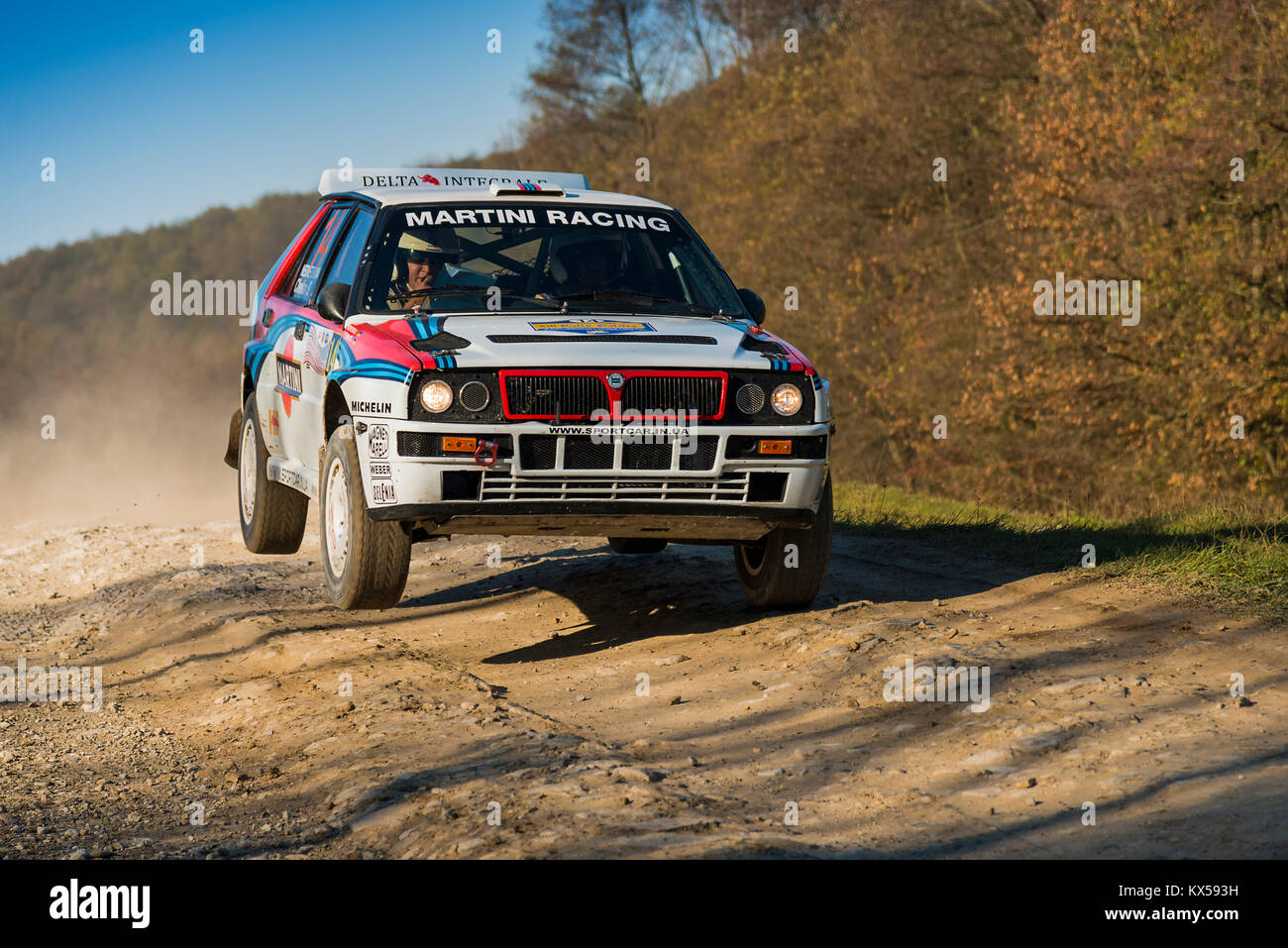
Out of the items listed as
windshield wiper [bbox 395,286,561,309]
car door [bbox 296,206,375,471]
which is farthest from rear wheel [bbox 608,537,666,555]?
windshield wiper [bbox 395,286,561,309]

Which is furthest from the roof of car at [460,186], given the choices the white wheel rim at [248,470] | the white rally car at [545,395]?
the white wheel rim at [248,470]

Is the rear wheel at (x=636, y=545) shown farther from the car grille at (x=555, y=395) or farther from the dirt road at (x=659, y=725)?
the car grille at (x=555, y=395)

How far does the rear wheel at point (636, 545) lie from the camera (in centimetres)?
963

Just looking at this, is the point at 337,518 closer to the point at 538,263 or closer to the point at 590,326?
the point at 590,326

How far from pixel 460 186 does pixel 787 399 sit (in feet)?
9.35

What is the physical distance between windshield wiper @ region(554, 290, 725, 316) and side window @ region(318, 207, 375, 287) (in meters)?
1.15

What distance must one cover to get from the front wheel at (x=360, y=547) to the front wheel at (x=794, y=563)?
6.19ft

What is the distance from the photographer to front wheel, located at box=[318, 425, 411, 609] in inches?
261

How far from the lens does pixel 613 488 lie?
21.1 ft

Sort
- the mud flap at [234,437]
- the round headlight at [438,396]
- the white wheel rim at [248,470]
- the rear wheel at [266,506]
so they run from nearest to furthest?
the round headlight at [438,396] < the rear wheel at [266,506] < the white wheel rim at [248,470] < the mud flap at [234,437]

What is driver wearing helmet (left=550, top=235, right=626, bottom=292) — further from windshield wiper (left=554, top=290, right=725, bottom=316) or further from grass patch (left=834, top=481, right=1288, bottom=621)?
grass patch (left=834, top=481, right=1288, bottom=621)

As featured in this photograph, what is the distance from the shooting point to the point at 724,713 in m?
5.97

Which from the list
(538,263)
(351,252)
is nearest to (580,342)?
(538,263)
